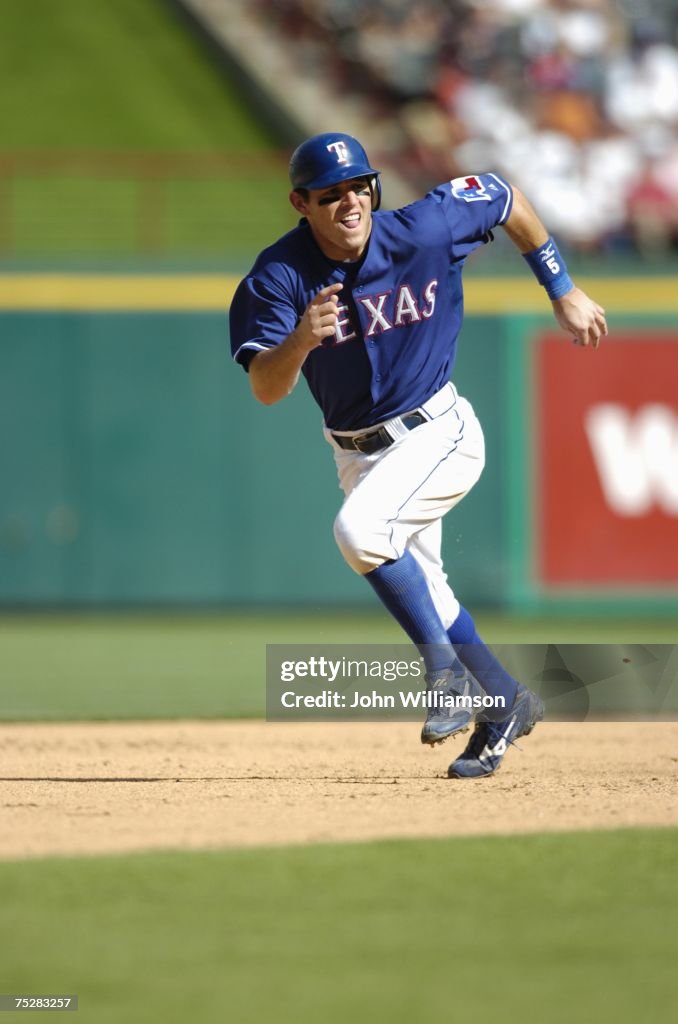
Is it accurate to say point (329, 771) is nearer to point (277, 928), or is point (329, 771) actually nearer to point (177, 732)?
point (177, 732)

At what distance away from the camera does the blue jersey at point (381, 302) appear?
5.05 metres

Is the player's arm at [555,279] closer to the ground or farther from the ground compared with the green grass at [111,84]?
closer to the ground

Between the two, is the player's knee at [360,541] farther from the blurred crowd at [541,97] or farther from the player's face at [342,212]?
the blurred crowd at [541,97]

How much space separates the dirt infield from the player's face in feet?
5.65

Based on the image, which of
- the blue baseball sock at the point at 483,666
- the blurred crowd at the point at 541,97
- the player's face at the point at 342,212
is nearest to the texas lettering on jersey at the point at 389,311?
the player's face at the point at 342,212

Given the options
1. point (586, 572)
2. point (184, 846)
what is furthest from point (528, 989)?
point (586, 572)

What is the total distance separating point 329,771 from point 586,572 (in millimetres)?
5911

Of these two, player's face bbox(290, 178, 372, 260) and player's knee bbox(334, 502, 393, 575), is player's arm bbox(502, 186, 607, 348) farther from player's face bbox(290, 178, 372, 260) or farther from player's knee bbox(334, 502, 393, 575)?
player's knee bbox(334, 502, 393, 575)

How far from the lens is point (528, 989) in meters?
2.99

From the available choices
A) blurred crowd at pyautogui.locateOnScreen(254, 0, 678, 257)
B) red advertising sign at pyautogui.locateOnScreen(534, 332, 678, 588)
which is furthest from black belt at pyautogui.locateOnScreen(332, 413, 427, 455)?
blurred crowd at pyautogui.locateOnScreen(254, 0, 678, 257)

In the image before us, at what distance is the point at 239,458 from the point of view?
11.5 meters

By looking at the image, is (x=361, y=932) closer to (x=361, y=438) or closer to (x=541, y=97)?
(x=361, y=438)

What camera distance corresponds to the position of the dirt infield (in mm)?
4492

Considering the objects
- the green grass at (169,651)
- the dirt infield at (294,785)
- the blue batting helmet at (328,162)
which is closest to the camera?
the dirt infield at (294,785)
